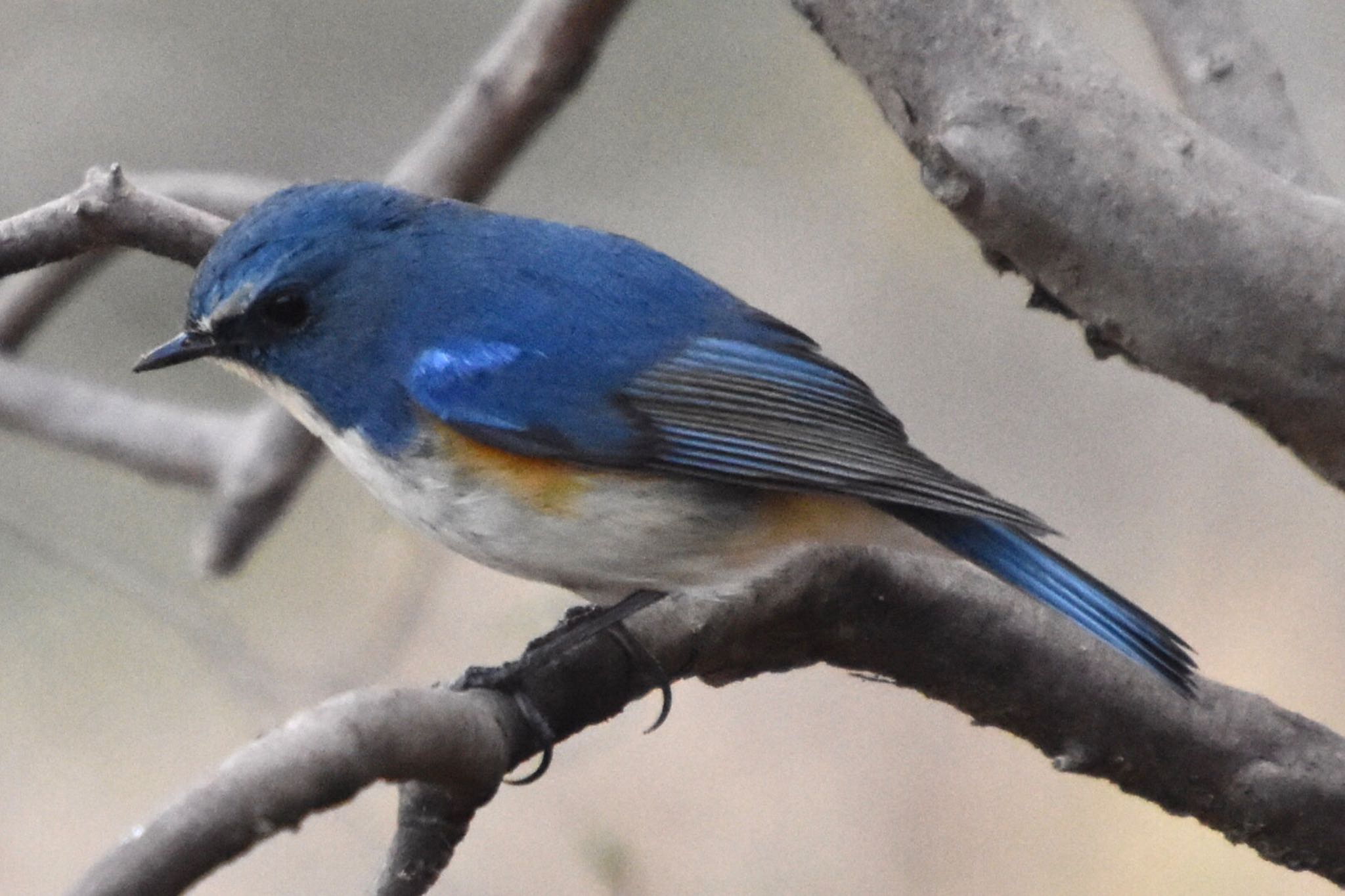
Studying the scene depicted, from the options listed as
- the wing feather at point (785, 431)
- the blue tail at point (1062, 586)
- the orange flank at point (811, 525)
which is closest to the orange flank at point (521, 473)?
the wing feather at point (785, 431)

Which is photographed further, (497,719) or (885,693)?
(885,693)

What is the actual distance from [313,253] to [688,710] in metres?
2.89

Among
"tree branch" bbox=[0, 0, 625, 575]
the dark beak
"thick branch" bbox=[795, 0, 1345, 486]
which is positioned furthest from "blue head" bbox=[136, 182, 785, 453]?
"thick branch" bbox=[795, 0, 1345, 486]

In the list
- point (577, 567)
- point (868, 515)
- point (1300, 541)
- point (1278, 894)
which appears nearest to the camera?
point (577, 567)

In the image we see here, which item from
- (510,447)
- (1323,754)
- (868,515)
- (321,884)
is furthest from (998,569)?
(321,884)

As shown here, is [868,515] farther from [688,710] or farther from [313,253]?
[688,710]

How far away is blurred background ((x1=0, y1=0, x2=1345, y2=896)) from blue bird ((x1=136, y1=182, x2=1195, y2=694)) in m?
1.43

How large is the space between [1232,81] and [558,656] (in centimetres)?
139

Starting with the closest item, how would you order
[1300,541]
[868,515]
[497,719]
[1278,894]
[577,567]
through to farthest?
[497,719] → [577,567] → [868,515] → [1278,894] → [1300,541]

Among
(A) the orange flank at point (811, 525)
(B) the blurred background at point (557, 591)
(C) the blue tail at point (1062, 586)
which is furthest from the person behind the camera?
(B) the blurred background at point (557, 591)

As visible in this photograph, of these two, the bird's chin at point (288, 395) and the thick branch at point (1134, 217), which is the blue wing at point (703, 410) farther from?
the thick branch at point (1134, 217)

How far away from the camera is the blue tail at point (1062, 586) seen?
2404 mm

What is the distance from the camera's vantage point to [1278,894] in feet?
15.0

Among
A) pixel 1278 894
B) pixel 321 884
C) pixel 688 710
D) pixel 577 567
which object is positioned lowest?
pixel 321 884
